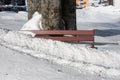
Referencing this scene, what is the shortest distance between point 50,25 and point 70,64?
6011 mm

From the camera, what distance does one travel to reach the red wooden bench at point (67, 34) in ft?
47.2

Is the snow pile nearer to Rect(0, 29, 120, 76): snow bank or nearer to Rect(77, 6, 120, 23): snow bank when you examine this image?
Rect(0, 29, 120, 76): snow bank

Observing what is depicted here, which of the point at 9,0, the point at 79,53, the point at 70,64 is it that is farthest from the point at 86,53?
the point at 9,0

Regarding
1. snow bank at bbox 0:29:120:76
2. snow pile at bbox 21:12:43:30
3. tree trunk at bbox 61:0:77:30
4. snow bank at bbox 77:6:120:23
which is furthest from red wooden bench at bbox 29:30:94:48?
snow bank at bbox 77:6:120:23

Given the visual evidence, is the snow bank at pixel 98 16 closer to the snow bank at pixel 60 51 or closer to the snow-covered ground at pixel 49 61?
the snow bank at pixel 60 51

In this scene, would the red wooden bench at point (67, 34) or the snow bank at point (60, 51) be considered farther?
the red wooden bench at point (67, 34)

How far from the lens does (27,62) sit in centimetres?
959

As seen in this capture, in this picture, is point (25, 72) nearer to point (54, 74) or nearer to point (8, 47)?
point (54, 74)

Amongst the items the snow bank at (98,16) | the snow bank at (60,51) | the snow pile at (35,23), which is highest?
the snow pile at (35,23)

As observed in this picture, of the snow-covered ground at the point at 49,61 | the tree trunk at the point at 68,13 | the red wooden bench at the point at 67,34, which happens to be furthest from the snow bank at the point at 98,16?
the snow-covered ground at the point at 49,61

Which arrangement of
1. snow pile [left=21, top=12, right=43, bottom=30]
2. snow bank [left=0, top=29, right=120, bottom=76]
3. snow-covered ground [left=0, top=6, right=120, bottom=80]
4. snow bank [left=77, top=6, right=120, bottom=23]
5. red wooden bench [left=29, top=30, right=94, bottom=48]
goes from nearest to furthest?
snow-covered ground [left=0, top=6, right=120, bottom=80]
snow bank [left=0, top=29, right=120, bottom=76]
red wooden bench [left=29, top=30, right=94, bottom=48]
snow pile [left=21, top=12, right=43, bottom=30]
snow bank [left=77, top=6, right=120, bottom=23]

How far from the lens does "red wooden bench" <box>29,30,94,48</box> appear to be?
1439 centimetres

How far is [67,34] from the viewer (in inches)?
571

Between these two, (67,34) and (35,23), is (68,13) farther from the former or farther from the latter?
(67,34)
